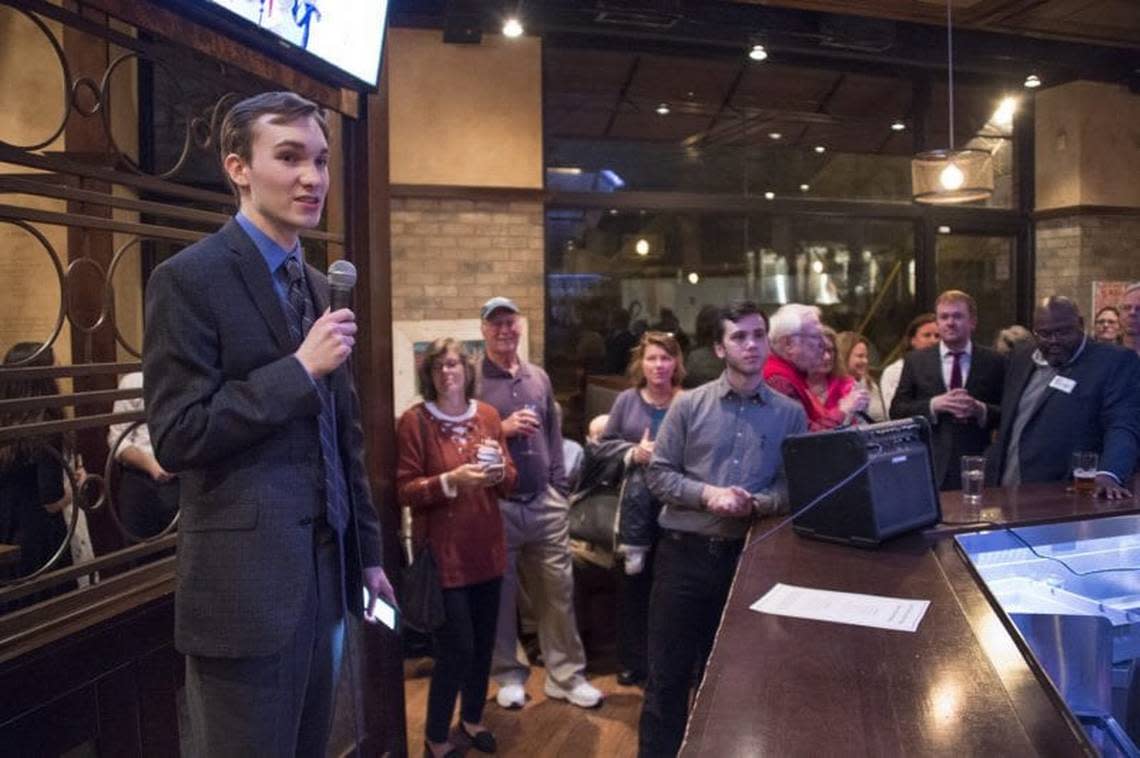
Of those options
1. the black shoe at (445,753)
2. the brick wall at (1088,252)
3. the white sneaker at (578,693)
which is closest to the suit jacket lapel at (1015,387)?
the white sneaker at (578,693)

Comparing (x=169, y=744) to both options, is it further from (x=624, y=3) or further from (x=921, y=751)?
(x=624, y=3)

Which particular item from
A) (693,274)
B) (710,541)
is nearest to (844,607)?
(710,541)

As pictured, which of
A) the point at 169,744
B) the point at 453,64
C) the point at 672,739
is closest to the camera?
the point at 169,744

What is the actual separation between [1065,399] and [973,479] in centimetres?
93

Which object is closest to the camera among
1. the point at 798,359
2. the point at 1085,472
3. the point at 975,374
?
the point at 1085,472

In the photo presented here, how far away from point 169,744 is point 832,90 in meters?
6.33

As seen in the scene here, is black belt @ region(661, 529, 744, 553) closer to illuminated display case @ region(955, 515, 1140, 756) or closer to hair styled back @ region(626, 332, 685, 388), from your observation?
illuminated display case @ region(955, 515, 1140, 756)

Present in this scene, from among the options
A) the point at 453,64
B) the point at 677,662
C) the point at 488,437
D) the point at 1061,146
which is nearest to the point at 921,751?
the point at 677,662

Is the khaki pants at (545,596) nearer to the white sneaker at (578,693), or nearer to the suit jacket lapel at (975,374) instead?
the white sneaker at (578,693)

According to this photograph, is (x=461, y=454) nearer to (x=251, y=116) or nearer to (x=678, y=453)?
(x=678, y=453)

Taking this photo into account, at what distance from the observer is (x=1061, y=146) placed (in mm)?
7250

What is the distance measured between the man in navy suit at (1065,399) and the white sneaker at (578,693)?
6.32 feet

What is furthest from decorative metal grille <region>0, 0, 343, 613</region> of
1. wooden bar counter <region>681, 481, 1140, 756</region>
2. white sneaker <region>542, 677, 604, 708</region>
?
white sneaker <region>542, 677, 604, 708</region>

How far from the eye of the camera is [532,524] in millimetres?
3910
